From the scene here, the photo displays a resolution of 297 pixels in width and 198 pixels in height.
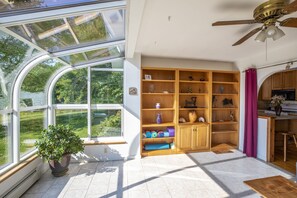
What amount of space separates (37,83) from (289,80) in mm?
6479

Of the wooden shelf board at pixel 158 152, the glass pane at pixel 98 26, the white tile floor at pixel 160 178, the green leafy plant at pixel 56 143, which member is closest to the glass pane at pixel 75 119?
the green leafy plant at pixel 56 143

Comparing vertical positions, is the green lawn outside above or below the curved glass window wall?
below

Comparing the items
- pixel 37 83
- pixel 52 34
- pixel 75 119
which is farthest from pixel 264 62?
pixel 37 83

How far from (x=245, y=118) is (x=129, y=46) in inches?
129

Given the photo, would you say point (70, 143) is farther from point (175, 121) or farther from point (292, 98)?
point (292, 98)

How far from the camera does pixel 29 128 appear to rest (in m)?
2.98

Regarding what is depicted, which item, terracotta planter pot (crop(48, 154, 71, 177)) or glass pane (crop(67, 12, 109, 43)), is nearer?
glass pane (crop(67, 12, 109, 43))

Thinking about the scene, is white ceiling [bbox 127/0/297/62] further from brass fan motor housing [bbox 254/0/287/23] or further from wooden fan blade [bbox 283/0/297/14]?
wooden fan blade [bbox 283/0/297/14]

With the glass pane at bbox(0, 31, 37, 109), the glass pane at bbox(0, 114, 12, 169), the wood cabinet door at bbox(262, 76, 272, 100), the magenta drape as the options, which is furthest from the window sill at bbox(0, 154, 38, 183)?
the wood cabinet door at bbox(262, 76, 272, 100)

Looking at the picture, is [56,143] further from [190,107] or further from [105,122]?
[190,107]

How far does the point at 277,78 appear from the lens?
5016mm

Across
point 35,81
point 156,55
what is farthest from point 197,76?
point 35,81

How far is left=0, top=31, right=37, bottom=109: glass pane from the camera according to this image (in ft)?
6.40

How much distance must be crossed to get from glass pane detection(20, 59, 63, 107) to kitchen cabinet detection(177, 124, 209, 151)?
3152 millimetres
